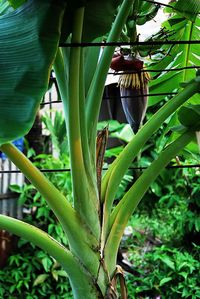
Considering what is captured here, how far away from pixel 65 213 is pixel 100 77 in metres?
0.20

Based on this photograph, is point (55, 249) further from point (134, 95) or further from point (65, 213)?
point (134, 95)

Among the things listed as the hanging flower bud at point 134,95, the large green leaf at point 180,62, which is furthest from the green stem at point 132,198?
the large green leaf at point 180,62

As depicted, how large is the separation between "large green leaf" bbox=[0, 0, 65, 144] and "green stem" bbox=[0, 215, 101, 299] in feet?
0.45

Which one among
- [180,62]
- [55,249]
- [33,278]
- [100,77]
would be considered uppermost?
[180,62]

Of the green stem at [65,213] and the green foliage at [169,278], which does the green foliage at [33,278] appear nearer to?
the green foliage at [169,278]

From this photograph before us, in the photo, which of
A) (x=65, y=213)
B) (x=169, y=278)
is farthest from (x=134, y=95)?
(x=169, y=278)

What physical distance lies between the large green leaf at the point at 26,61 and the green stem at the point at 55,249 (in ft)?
0.45

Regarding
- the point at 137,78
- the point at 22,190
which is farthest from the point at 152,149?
the point at 137,78

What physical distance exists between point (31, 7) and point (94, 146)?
0.79ft

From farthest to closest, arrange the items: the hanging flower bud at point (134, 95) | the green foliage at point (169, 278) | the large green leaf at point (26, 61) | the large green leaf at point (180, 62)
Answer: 1. the green foliage at point (169, 278)
2. the large green leaf at point (180, 62)
3. the hanging flower bud at point (134, 95)
4. the large green leaf at point (26, 61)

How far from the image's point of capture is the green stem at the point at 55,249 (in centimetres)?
60

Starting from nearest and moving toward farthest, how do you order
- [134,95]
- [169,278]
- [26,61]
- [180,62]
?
1. [26,61]
2. [134,95]
3. [180,62]
4. [169,278]

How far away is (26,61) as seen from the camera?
505 mm

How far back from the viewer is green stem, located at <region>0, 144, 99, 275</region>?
1.95 feet
